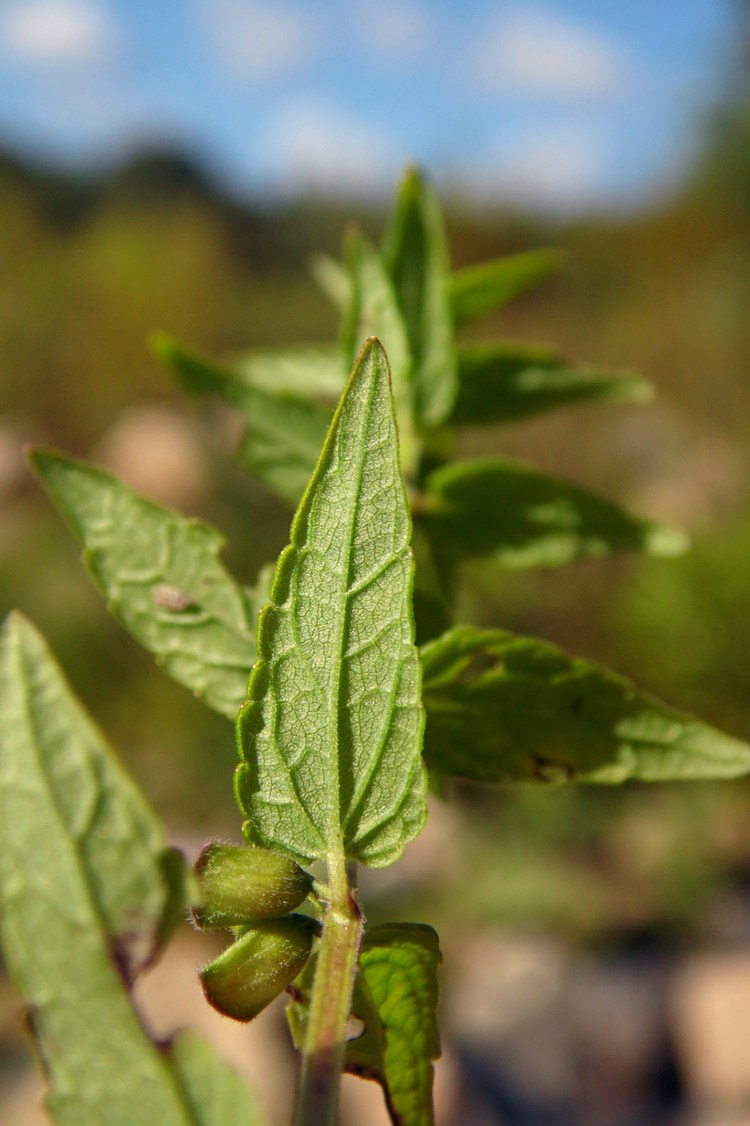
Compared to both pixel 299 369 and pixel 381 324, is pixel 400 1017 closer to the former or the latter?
pixel 381 324

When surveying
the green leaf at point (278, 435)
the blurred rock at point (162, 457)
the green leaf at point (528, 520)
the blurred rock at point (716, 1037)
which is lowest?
the blurred rock at point (716, 1037)

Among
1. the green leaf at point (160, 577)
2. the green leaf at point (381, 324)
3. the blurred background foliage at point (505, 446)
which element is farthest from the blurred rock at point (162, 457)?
the green leaf at point (160, 577)

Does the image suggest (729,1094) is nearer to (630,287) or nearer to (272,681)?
(272,681)

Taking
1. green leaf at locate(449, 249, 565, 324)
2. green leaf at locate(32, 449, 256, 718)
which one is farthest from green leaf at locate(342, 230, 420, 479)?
green leaf at locate(32, 449, 256, 718)

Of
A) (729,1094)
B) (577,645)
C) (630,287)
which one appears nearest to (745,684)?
(577,645)

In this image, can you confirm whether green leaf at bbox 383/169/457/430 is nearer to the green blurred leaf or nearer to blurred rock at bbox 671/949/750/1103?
the green blurred leaf

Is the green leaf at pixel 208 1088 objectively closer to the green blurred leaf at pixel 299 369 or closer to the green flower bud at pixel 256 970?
the green flower bud at pixel 256 970
